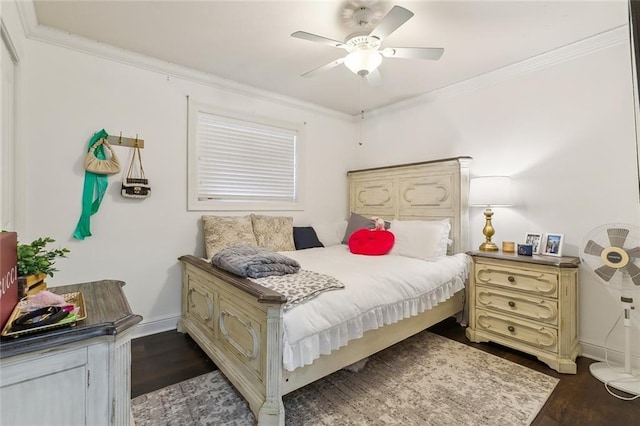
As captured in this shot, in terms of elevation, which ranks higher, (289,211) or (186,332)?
(289,211)

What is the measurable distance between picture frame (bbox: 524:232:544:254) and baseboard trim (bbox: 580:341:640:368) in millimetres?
807

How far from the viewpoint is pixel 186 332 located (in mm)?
2701

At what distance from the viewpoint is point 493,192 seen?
266cm

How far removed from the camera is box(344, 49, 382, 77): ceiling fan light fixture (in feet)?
6.63

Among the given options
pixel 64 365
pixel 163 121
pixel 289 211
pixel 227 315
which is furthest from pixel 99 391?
pixel 289 211

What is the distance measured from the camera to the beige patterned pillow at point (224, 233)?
280 centimetres

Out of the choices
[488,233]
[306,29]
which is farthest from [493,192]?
[306,29]

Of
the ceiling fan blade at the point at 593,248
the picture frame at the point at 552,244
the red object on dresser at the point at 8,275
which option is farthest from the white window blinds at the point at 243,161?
the ceiling fan blade at the point at 593,248

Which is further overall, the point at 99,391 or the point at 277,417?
the point at 277,417

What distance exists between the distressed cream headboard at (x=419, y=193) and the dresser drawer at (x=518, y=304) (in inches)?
22.2

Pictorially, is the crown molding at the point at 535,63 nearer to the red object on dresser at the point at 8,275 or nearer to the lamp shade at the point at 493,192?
the lamp shade at the point at 493,192

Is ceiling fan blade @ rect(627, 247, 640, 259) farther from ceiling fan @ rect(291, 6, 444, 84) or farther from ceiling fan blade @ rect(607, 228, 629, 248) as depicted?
ceiling fan @ rect(291, 6, 444, 84)

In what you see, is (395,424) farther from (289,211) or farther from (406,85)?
(406,85)

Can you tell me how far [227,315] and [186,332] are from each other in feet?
3.43
